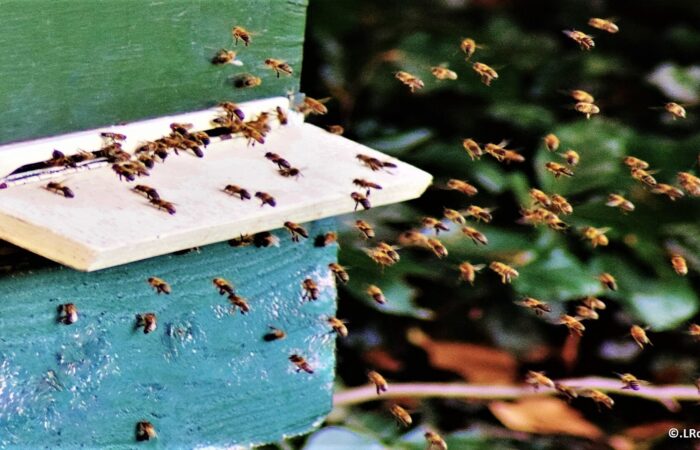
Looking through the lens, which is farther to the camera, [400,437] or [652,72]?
[652,72]

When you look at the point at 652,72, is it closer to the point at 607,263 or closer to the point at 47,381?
the point at 607,263

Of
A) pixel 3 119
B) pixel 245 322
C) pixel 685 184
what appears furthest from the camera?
pixel 685 184

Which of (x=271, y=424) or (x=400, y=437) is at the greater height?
A: (x=271, y=424)

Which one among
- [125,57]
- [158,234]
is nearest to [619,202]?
[125,57]

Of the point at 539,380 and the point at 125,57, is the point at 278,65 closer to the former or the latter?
the point at 125,57

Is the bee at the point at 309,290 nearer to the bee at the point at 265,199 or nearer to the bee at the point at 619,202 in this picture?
the bee at the point at 265,199

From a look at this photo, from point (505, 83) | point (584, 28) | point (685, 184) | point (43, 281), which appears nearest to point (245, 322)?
point (43, 281)
